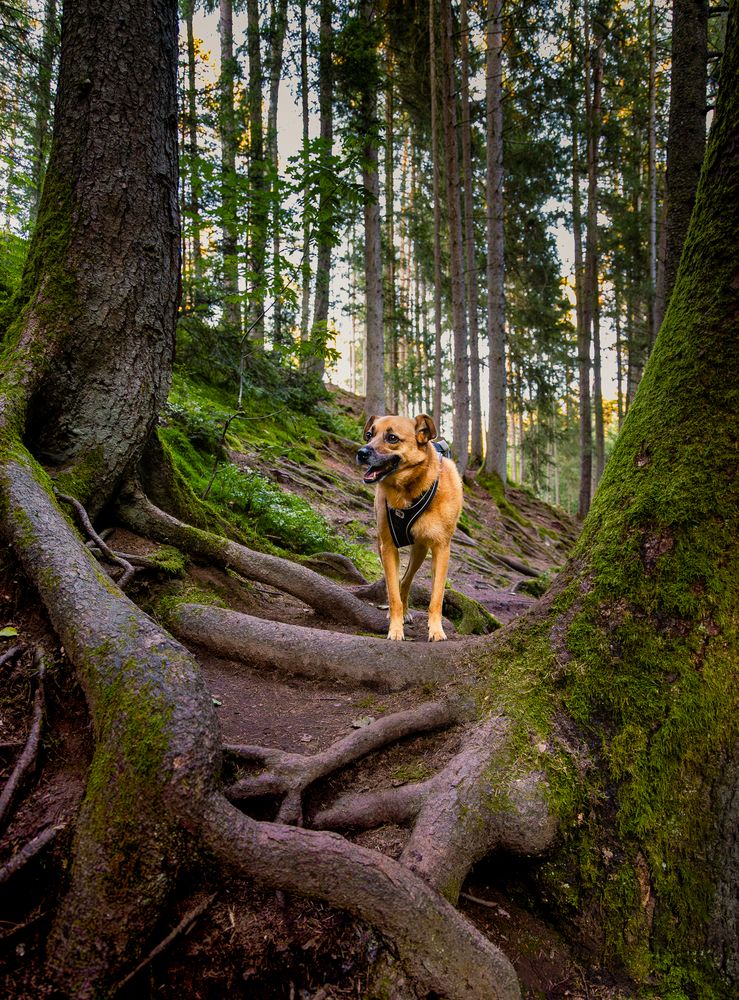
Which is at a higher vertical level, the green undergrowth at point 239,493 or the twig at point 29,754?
the green undergrowth at point 239,493

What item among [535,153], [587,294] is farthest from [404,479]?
[535,153]

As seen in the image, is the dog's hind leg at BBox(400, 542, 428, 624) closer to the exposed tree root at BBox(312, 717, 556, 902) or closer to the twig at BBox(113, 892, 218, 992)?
the exposed tree root at BBox(312, 717, 556, 902)

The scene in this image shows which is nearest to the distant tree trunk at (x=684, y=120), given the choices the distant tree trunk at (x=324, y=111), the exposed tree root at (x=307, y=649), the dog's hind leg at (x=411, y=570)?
the dog's hind leg at (x=411, y=570)

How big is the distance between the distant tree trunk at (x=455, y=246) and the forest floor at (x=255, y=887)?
45.1 ft

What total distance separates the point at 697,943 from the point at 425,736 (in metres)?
1.41

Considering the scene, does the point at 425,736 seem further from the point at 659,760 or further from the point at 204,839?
the point at 204,839

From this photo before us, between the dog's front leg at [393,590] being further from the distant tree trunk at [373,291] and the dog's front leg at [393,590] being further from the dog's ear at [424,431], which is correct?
the distant tree trunk at [373,291]

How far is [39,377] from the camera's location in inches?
140

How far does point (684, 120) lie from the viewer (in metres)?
6.18

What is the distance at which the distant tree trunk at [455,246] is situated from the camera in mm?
15000

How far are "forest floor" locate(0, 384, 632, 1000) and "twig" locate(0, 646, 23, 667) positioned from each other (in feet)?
0.12

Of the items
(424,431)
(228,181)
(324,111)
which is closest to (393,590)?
(424,431)

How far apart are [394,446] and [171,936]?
139 inches

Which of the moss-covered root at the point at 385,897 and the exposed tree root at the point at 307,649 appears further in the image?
the exposed tree root at the point at 307,649
